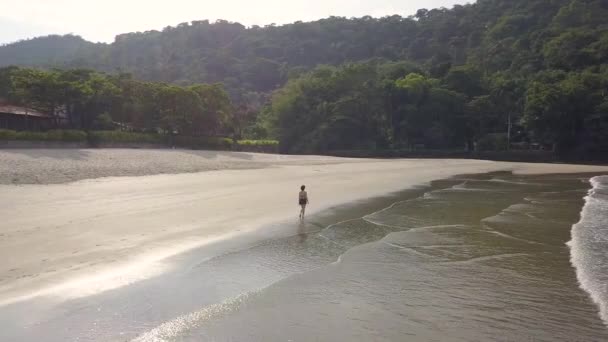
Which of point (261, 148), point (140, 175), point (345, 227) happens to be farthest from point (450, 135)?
point (345, 227)

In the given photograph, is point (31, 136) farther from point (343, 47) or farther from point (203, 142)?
point (343, 47)

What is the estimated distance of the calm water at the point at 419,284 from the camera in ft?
23.7

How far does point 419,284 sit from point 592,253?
19.9 feet

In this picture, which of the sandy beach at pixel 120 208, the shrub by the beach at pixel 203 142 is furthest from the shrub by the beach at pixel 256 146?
the sandy beach at pixel 120 208

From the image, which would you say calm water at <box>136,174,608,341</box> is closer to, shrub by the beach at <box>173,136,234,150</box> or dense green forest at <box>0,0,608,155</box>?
shrub by the beach at <box>173,136,234,150</box>

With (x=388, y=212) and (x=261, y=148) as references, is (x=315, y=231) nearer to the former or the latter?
(x=388, y=212)

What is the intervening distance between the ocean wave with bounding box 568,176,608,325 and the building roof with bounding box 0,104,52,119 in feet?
156

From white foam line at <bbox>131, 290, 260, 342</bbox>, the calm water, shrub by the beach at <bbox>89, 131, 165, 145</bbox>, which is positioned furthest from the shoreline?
white foam line at <bbox>131, 290, 260, 342</bbox>

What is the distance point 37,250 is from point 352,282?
743 cm

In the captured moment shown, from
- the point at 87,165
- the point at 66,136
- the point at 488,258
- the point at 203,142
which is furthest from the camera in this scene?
the point at 203,142

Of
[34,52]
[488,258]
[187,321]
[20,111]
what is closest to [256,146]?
[20,111]

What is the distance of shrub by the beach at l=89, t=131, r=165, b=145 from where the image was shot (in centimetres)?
4353

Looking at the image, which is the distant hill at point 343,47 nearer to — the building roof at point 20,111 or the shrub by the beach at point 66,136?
the building roof at point 20,111

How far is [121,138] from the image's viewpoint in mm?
46031
